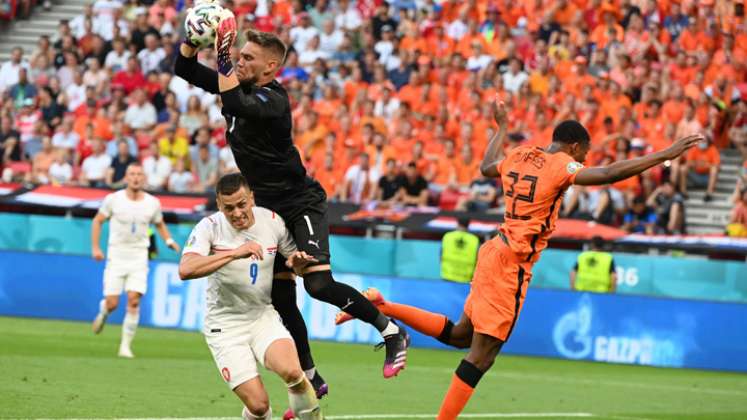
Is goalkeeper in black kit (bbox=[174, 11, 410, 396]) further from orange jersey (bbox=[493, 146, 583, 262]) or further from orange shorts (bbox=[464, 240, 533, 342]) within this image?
orange jersey (bbox=[493, 146, 583, 262])

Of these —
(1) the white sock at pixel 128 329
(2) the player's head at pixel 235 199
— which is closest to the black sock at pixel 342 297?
(2) the player's head at pixel 235 199

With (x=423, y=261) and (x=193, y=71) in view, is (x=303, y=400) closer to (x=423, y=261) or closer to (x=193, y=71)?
(x=193, y=71)

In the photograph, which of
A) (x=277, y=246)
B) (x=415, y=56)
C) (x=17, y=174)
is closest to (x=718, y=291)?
(x=415, y=56)

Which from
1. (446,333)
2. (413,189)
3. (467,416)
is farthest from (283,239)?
(413,189)

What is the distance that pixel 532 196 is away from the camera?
10648 millimetres

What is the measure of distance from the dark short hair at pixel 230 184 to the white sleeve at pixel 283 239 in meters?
0.58

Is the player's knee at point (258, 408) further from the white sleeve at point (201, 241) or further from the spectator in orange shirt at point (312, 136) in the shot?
the spectator in orange shirt at point (312, 136)

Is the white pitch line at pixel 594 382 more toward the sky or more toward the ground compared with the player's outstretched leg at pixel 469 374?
more toward the ground

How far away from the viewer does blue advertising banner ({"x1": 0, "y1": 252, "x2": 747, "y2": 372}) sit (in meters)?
19.7

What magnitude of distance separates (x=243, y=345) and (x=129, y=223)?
8447 mm

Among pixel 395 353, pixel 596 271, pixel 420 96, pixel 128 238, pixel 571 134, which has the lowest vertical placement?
pixel 596 271

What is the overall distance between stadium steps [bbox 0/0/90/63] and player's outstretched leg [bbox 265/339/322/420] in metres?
25.6

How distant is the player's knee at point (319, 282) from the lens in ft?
34.2

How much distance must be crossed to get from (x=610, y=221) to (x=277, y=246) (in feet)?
42.9
